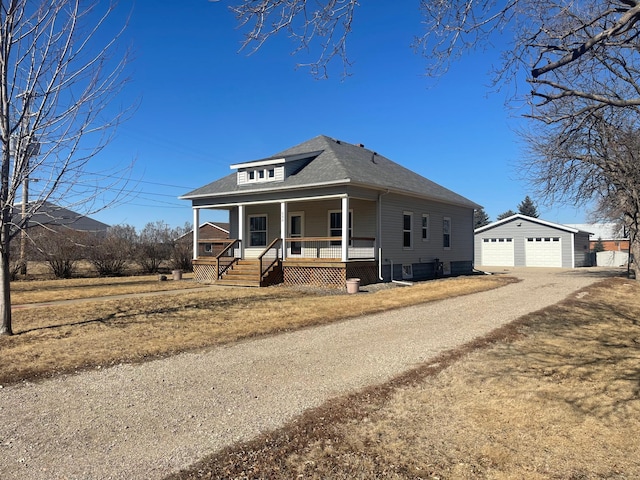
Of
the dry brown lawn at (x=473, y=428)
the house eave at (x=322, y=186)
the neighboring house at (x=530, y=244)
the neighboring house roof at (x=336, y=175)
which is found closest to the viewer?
the dry brown lawn at (x=473, y=428)

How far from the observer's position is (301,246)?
19.7 meters

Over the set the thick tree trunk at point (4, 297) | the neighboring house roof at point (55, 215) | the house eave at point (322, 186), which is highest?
the house eave at point (322, 186)

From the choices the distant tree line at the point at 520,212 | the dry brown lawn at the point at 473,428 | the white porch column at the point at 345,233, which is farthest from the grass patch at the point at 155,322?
the distant tree line at the point at 520,212

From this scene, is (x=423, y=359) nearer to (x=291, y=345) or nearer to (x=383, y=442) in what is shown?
(x=291, y=345)

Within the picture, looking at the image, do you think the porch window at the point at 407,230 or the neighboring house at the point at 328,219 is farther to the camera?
the porch window at the point at 407,230

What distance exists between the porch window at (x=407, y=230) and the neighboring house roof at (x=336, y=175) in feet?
3.61

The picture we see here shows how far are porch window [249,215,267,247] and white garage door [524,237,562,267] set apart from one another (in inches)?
925

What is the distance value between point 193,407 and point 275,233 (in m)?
16.8

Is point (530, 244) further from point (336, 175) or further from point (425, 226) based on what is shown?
point (336, 175)

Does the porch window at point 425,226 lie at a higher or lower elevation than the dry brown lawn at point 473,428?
higher

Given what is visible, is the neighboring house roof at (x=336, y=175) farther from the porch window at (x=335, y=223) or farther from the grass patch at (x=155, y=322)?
the grass patch at (x=155, y=322)

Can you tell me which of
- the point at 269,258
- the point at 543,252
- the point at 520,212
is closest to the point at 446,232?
the point at 269,258

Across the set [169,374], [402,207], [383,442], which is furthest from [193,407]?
[402,207]

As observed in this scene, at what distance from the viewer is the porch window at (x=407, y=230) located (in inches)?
796
